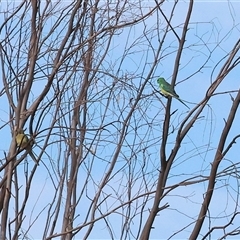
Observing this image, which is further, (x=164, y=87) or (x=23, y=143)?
(x=164, y=87)

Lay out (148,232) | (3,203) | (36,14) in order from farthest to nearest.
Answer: (36,14), (3,203), (148,232)

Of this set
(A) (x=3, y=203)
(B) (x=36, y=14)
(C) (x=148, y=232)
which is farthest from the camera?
(B) (x=36, y=14)

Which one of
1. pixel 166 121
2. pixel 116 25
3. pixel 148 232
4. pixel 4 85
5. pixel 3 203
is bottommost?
pixel 148 232

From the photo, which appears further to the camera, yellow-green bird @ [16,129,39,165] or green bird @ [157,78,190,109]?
green bird @ [157,78,190,109]

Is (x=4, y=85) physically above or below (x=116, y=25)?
below

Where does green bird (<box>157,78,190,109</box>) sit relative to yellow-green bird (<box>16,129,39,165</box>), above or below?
above

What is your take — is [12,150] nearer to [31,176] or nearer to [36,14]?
[31,176]

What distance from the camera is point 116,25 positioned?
3.26 metres

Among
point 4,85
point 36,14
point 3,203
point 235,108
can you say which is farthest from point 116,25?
point 3,203

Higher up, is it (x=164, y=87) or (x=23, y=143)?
(x=164, y=87)

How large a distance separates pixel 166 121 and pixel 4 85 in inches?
36.5

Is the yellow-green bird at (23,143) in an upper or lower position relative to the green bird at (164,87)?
lower

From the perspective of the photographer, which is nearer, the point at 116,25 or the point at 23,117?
the point at 23,117

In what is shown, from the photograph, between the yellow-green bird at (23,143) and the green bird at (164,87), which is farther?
the green bird at (164,87)
